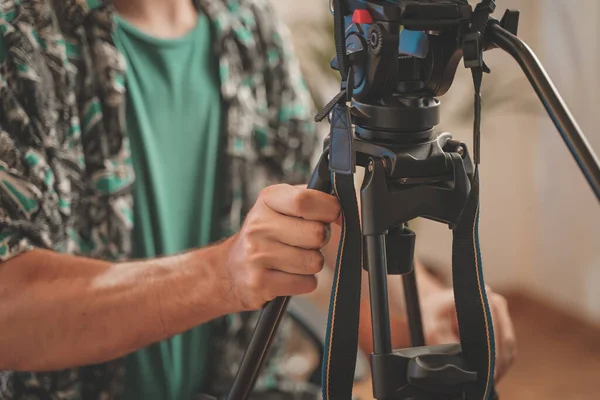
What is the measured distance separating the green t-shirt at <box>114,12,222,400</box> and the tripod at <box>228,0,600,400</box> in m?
0.52

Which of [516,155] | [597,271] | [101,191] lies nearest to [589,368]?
[597,271]

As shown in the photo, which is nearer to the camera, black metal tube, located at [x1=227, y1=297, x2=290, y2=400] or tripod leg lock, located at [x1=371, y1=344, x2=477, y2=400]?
tripod leg lock, located at [x1=371, y1=344, x2=477, y2=400]

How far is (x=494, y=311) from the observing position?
0.85 meters

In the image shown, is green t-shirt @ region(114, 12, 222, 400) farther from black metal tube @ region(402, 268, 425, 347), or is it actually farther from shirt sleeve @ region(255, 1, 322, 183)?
black metal tube @ region(402, 268, 425, 347)

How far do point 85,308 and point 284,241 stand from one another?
0.32 m

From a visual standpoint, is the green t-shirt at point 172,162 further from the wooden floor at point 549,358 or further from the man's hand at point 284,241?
the wooden floor at point 549,358

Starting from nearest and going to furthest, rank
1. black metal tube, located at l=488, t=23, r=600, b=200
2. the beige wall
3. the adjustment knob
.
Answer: black metal tube, located at l=488, t=23, r=600, b=200
the adjustment knob
the beige wall

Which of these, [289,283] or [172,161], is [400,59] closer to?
[289,283]

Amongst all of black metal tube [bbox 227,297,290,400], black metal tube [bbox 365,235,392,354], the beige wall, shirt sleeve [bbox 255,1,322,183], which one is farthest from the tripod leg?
the beige wall

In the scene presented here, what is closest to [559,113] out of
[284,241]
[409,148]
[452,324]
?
[409,148]

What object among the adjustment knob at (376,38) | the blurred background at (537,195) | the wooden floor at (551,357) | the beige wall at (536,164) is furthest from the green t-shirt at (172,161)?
the wooden floor at (551,357)

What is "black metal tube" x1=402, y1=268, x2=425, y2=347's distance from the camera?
2.72 feet

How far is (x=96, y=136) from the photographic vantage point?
3.30 feet

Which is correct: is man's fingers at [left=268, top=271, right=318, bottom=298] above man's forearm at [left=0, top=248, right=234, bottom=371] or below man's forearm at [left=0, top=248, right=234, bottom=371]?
above
